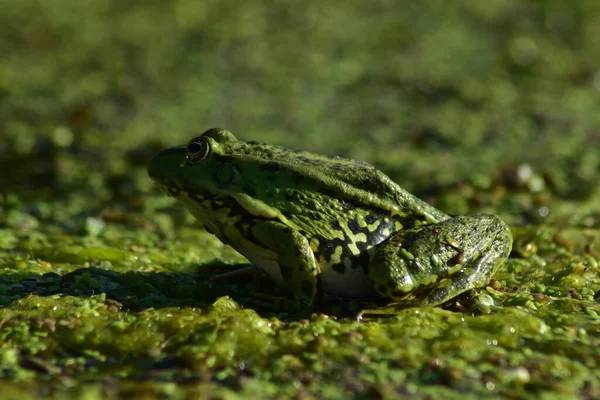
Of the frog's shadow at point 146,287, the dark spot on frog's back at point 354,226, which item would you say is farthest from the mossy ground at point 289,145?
the dark spot on frog's back at point 354,226

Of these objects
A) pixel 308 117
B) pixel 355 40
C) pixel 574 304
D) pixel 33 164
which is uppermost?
pixel 355 40

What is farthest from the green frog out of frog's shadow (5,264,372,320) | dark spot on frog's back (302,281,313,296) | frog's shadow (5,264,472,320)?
frog's shadow (5,264,372,320)

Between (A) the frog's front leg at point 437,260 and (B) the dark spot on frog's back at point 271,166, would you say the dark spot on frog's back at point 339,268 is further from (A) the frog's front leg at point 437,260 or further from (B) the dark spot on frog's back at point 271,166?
(B) the dark spot on frog's back at point 271,166

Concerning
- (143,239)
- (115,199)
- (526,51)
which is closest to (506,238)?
(143,239)

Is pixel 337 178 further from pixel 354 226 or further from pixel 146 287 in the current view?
pixel 146 287

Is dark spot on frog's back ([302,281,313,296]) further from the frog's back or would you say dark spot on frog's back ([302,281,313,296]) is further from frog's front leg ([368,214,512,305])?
the frog's back

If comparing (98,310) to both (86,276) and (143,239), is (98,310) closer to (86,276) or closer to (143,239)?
(86,276)

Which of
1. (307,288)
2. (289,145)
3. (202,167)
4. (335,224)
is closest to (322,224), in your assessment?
(335,224)
